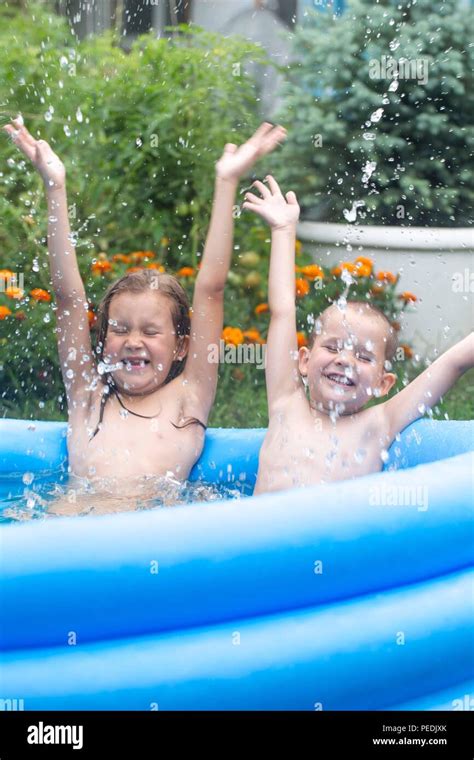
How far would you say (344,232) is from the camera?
16.7ft

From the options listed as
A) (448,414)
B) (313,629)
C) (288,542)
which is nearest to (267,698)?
(313,629)

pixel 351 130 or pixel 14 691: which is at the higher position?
pixel 351 130

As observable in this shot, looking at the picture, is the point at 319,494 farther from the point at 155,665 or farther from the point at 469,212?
the point at 469,212

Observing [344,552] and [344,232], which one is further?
[344,232]

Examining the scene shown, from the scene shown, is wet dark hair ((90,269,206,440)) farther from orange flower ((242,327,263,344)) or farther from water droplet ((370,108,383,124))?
water droplet ((370,108,383,124))

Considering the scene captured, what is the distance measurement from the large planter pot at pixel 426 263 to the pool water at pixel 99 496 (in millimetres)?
2144

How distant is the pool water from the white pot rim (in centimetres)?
229

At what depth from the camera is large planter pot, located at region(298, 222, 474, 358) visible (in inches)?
195

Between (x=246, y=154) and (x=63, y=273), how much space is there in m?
0.58

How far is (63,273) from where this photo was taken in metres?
2.98

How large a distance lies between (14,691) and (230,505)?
0.52 meters

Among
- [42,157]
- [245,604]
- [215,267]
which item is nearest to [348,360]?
[215,267]

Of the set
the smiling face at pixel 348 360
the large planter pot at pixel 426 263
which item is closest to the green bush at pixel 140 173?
the large planter pot at pixel 426 263

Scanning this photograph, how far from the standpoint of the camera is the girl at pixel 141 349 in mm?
2939
